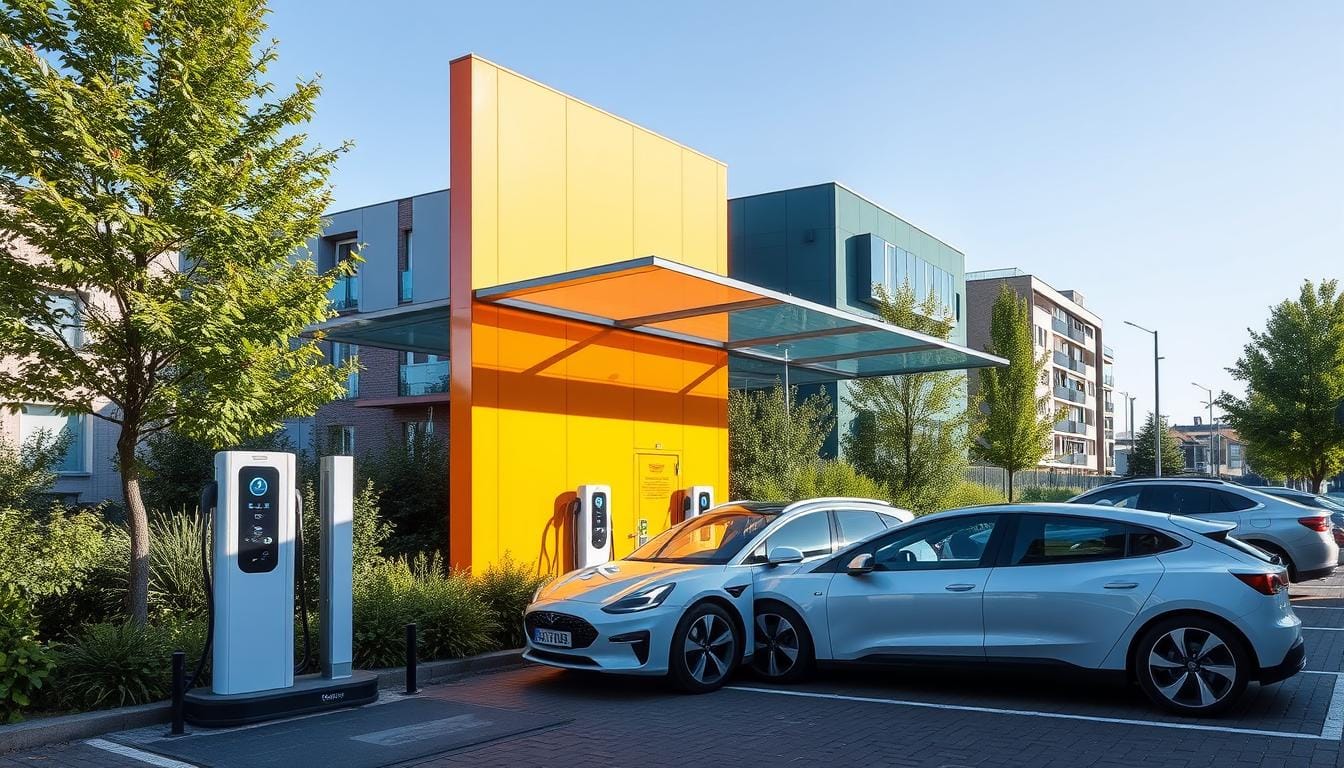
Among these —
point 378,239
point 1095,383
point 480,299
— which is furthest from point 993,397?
point 1095,383

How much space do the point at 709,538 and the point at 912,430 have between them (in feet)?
47.2

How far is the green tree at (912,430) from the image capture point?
76.4 ft

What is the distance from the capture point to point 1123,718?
755 centimetres

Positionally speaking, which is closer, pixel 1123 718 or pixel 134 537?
pixel 1123 718

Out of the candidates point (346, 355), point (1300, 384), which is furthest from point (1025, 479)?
point (346, 355)

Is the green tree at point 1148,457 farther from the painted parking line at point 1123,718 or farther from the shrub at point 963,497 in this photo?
the painted parking line at point 1123,718

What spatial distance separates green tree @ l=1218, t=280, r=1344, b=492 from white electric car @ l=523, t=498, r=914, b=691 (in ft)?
100.0

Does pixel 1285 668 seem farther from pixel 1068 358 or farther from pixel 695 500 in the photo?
pixel 1068 358

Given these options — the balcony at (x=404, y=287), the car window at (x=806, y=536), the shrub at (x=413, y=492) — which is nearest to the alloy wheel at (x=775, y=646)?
the car window at (x=806, y=536)

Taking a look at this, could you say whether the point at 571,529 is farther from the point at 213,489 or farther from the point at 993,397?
the point at 993,397

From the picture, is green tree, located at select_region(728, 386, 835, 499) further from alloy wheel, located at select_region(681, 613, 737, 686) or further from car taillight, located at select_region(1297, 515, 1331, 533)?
alloy wheel, located at select_region(681, 613, 737, 686)

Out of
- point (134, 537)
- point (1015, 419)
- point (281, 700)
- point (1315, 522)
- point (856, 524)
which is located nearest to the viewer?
point (281, 700)

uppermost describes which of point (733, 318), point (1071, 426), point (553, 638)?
point (733, 318)

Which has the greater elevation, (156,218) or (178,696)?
(156,218)
